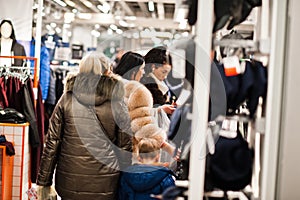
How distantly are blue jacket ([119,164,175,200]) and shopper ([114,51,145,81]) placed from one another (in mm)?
708

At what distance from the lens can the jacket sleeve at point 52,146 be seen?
10.6 feet

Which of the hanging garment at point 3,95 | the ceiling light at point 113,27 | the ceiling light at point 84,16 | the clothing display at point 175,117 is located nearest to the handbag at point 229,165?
the clothing display at point 175,117

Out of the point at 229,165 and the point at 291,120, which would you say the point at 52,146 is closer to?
the point at 229,165

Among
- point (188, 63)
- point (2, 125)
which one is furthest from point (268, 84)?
point (2, 125)

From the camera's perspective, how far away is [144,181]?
10.6 ft

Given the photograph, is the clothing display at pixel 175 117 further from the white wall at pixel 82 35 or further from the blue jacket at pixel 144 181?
the white wall at pixel 82 35

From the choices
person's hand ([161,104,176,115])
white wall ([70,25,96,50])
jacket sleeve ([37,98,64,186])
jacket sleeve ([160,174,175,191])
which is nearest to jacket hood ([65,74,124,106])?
jacket sleeve ([37,98,64,186])

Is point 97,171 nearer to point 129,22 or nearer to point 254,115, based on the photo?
point 254,115

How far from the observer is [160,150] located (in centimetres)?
339

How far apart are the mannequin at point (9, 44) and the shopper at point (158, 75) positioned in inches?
112

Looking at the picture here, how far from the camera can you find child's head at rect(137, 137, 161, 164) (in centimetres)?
338

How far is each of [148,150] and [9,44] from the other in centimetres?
329

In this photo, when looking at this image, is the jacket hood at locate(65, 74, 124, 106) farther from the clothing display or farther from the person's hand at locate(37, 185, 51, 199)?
the person's hand at locate(37, 185, 51, 199)

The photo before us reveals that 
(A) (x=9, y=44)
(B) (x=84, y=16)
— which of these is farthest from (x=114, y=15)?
(A) (x=9, y=44)
